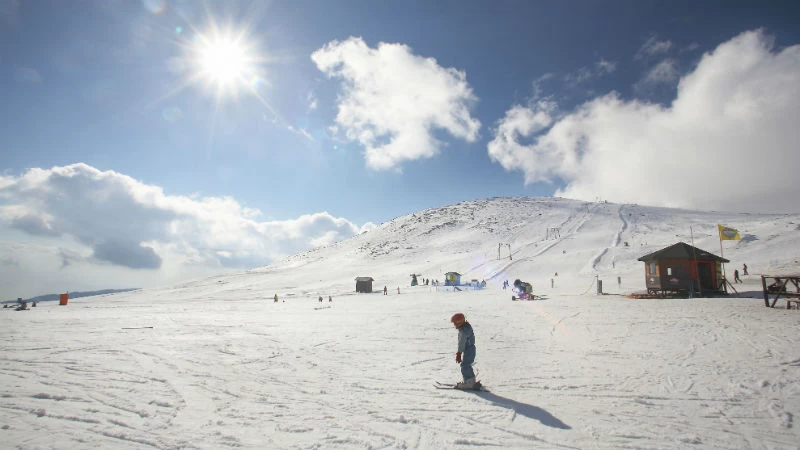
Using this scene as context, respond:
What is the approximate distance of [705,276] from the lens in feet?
90.6

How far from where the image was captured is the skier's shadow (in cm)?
560

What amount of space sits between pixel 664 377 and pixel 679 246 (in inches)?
1038

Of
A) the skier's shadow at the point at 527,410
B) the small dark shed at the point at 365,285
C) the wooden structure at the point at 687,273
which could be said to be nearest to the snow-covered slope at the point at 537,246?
the small dark shed at the point at 365,285

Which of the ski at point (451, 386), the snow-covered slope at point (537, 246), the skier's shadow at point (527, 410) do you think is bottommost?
the skier's shadow at point (527, 410)

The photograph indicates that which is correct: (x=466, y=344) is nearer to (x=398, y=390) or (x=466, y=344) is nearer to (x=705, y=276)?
(x=398, y=390)

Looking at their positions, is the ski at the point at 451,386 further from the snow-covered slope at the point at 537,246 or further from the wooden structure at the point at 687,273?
the snow-covered slope at the point at 537,246

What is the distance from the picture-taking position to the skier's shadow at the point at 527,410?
560 centimetres

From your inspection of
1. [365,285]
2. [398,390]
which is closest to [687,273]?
[398,390]

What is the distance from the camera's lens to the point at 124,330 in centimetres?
1451

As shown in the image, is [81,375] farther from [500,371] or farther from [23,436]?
[500,371]

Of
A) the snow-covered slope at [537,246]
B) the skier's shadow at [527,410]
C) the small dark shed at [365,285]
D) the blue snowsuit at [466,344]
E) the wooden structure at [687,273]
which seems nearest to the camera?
the skier's shadow at [527,410]

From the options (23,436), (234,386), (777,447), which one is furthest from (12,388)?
(777,447)

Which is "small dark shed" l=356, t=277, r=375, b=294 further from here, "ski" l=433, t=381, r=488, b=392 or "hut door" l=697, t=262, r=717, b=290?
"ski" l=433, t=381, r=488, b=392

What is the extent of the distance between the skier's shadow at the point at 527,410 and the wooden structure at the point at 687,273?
86.9 feet
